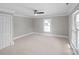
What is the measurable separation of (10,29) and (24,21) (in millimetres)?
326

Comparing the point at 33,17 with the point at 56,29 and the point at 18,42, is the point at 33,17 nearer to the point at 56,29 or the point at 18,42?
the point at 56,29

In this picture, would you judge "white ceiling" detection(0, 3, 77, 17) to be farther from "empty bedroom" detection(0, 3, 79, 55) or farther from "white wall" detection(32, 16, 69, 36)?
"white wall" detection(32, 16, 69, 36)

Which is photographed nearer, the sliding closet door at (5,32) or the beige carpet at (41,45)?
the sliding closet door at (5,32)

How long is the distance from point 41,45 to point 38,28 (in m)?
0.43

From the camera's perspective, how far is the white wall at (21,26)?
1507 millimetres

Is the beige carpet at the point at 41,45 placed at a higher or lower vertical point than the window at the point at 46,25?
lower

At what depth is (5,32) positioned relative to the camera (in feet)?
4.78

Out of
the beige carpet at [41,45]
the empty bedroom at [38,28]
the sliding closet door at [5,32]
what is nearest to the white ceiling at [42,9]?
the empty bedroom at [38,28]

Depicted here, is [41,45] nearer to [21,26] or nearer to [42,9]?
[21,26]

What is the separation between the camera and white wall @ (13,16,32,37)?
151cm

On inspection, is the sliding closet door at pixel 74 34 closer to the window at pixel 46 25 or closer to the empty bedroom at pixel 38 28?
Result: the empty bedroom at pixel 38 28
